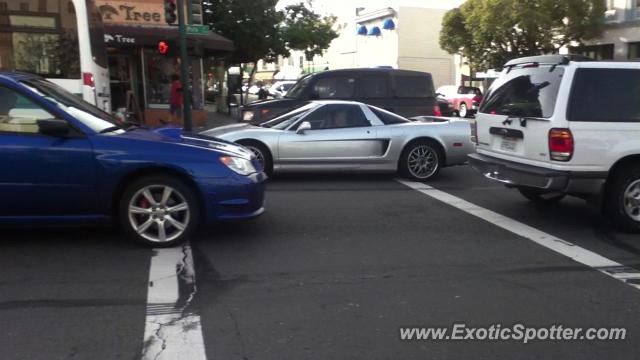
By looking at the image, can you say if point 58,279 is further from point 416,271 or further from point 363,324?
point 416,271

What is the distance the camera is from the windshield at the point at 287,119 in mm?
9609

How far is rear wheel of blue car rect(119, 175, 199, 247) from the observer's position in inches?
220

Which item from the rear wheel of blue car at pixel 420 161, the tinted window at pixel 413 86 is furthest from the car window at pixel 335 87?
the rear wheel of blue car at pixel 420 161

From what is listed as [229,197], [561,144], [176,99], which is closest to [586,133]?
[561,144]

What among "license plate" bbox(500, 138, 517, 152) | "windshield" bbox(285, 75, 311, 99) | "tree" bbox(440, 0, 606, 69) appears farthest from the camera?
"tree" bbox(440, 0, 606, 69)

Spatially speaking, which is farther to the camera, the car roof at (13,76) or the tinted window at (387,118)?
the tinted window at (387,118)

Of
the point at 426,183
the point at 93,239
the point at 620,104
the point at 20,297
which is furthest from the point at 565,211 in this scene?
the point at 20,297

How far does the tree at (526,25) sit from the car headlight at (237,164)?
999 inches

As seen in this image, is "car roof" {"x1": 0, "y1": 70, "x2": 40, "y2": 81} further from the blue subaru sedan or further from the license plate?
the license plate

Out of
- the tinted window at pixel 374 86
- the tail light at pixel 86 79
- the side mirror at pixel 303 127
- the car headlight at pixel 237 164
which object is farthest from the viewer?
the tinted window at pixel 374 86

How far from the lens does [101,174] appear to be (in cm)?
548

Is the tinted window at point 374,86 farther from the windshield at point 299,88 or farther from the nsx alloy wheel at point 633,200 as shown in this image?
the nsx alloy wheel at point 633,200

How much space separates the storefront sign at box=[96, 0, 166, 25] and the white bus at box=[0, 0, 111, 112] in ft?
33.8

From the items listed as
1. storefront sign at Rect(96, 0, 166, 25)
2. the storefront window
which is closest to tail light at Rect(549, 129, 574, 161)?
storefront sign at Rect(96, 0, 166, 25)
